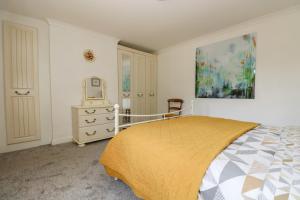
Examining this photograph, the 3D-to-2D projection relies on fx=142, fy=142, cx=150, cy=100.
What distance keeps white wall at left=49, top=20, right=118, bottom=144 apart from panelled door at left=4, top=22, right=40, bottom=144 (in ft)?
1.01

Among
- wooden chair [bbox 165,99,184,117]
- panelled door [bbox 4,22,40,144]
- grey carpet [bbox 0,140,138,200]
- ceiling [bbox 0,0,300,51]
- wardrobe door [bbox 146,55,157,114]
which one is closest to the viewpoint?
grey carpet [bbox 0,140,138,200]

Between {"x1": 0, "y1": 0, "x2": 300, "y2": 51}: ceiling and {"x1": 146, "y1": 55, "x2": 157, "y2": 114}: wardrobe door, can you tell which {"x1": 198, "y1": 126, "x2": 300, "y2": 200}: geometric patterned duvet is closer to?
{"x1": 0, "y1": 0, "x2": 300, "y2": 51}: ceiling

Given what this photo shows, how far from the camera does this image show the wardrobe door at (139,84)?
13.0ft

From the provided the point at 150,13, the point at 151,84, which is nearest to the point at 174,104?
the point at 151,84

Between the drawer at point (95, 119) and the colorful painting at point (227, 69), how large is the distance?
213cm

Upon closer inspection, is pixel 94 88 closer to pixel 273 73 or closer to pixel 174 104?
pixel 174 104

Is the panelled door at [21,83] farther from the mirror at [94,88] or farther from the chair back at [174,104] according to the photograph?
the chair back at [174,104]

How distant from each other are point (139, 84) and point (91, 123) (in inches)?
69.8

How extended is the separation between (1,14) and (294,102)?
4959 millimetres

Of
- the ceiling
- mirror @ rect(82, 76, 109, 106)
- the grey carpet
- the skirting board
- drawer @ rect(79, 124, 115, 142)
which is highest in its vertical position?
the ceiling

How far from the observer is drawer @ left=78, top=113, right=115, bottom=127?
2.70m

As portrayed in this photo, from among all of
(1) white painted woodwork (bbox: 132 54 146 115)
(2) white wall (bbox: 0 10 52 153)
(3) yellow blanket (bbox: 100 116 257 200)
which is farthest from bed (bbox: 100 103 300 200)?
(1) white painted woodwork (bbox: 132 54 146 115)

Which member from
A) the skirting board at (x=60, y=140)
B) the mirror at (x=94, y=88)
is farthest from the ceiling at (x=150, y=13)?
the skirting board at (x=60, y=140)

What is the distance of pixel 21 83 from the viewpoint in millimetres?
2514
